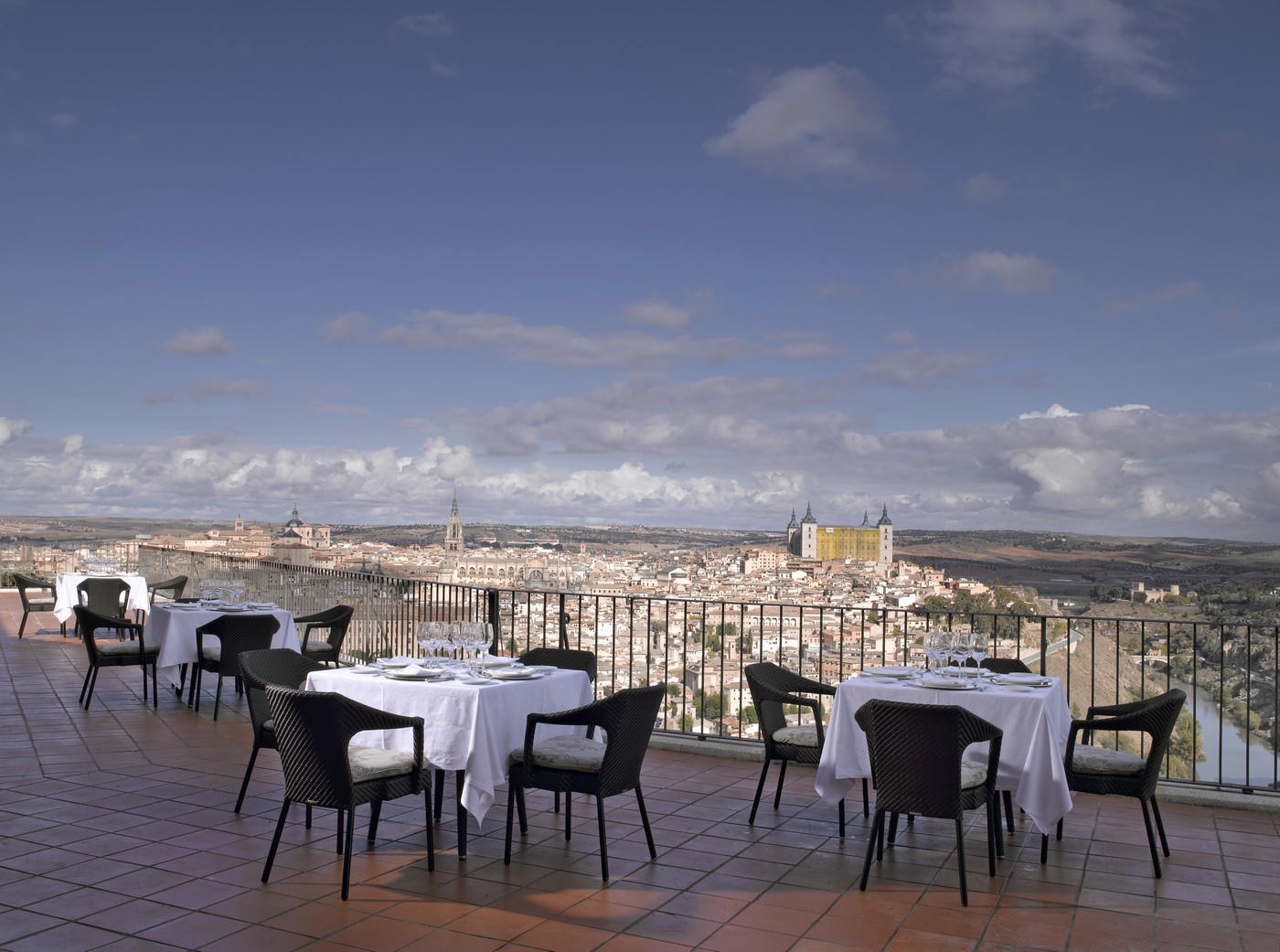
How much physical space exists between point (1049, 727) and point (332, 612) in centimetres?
624

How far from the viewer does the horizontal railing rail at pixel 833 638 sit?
234 inches

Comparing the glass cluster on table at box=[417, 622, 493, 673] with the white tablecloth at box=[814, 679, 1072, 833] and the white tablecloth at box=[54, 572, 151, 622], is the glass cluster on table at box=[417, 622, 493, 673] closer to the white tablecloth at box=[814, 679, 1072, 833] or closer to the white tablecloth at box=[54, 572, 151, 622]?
the white tablecloth at box=[814, 679, 1072, 833]

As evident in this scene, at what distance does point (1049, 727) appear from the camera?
4.37 metres

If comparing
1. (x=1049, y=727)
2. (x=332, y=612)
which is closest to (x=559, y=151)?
(x=332, y=612)

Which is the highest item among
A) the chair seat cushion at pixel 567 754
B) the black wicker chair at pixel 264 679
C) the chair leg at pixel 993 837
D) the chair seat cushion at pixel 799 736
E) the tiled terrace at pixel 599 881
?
the black wicker chair at pixel 264 679

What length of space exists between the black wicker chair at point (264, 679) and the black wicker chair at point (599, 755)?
118cm

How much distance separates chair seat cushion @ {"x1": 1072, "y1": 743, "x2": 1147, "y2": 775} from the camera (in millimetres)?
4367

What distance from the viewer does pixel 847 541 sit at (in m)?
19.2

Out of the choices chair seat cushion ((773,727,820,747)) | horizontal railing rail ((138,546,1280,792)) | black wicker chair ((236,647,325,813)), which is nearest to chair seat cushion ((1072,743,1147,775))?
horizontal railing rail ((138,546,1280,792))

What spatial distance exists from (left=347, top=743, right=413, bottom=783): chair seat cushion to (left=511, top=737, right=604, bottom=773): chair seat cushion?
0.50m

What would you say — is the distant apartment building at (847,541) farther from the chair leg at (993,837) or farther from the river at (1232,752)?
the chair leg at (993,837)

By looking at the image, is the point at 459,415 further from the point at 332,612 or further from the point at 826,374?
the point at 332,612

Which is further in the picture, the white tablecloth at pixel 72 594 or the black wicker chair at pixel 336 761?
the white tablecloth at pixel 72 594

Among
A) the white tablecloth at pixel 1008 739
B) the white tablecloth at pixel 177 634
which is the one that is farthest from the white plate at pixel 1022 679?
the white tablecloth at pixel 177 634
